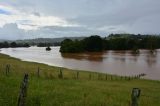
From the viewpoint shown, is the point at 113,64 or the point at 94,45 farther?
the point at 94,45

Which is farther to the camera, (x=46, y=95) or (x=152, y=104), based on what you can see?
(x=152, y=104)

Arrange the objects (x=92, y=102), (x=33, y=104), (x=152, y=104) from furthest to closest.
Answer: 1. (x=152, y=104)
2. (x=92, y=102)
3. (x=33, y=104)

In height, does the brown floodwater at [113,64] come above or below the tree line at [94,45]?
below

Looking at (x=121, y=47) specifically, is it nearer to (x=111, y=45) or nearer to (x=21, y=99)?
(x=111, y=45)

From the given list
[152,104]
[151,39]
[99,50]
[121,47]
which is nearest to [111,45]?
[121,47]

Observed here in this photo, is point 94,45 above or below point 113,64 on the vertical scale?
above

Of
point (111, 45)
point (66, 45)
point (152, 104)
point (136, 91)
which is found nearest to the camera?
point (136, 91)

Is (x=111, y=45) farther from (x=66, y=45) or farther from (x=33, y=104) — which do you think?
(x=33, y=104)

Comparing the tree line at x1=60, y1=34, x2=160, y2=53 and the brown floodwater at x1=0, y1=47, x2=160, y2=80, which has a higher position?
the tree line at x1=60, y1=34, x2=160, y2=53

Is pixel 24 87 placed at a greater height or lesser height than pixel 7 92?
greater

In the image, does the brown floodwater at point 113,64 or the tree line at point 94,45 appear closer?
the brown floodwater at point 113,64

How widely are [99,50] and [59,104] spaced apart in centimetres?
14910

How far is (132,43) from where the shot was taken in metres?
179

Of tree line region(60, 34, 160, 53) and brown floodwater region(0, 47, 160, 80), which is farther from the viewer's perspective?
tree line region(60, 34, 160, 53)
